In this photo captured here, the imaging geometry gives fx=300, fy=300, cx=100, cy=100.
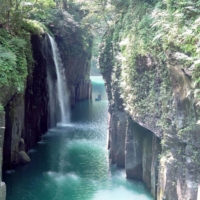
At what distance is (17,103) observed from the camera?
14.8 metres

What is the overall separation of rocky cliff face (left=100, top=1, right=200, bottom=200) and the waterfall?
8.22m

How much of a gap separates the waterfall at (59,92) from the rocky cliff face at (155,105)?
822 centimetres

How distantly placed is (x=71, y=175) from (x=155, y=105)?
248 inches

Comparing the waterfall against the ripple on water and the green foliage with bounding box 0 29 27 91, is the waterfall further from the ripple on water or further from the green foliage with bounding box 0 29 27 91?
the ripple on water

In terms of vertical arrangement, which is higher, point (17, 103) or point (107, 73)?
point (107, 73)

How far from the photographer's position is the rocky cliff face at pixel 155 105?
8766 millimetres

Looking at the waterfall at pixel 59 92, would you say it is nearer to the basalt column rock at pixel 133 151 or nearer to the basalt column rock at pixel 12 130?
the basalt column rock at pixel 12 130

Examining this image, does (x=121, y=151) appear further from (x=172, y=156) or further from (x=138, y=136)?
(x=172, y=156)

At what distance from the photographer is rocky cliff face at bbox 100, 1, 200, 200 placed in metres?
8.77

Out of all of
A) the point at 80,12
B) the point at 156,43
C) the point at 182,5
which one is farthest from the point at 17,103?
the point at 80,12

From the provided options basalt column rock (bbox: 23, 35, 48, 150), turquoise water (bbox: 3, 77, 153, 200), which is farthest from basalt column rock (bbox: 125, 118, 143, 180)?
basalt column rock (bbox: 23, 35, 48, 150)

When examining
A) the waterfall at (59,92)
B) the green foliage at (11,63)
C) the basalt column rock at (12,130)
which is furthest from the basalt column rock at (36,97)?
the green foliage at (11,63)

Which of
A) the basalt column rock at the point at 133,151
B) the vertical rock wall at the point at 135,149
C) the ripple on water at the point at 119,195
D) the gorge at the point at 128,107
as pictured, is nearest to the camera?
the gorge at the point at 128,107

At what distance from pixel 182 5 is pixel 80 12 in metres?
25.6
